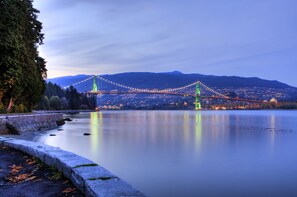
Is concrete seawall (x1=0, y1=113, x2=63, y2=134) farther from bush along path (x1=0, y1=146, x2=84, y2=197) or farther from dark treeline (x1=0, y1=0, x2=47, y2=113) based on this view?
bush along path (x1=0, y1=146, x2=84, y2=197)

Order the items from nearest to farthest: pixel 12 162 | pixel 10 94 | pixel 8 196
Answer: pixel 8 196 → pixel 12 162 → pixel 10 94

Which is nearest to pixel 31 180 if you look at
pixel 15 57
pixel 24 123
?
pixel 15 57

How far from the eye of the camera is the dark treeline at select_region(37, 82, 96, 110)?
63.8 metres

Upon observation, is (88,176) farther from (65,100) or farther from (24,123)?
(65,100)

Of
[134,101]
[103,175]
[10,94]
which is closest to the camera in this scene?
[103,175]

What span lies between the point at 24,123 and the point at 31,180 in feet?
49.0

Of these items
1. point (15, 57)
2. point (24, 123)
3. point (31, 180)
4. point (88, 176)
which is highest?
point (15, 57)

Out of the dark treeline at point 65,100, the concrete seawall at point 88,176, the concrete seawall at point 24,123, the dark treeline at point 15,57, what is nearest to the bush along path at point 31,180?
the concrete seawall at point 88,176

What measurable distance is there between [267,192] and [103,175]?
4.21 meters

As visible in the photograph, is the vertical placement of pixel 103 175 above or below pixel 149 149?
above

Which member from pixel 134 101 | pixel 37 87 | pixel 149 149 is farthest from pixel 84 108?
pixel 149 149

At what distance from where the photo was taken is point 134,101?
135375 mm

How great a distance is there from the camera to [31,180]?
4.17 m

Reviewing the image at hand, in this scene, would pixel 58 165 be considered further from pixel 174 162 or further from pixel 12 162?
pixel 174 162
